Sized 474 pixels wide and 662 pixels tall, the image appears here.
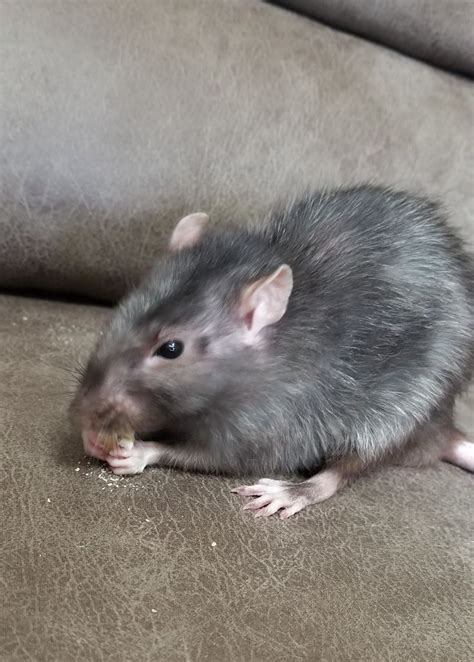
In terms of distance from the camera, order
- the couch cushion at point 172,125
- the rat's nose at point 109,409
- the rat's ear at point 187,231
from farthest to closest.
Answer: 1. the couch cushion at point 172,125
2. the rat's ear at point 187,231
3. the rat's nose at point 109,409

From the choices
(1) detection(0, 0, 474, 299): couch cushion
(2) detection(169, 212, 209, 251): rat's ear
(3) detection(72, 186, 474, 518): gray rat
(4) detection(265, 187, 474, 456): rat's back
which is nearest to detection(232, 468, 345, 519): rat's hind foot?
(3) detection(72, 186, 474, 518): gray rat

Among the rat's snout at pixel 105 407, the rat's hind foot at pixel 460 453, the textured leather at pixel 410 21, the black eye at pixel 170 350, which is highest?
the textured leather at pixel 410 21

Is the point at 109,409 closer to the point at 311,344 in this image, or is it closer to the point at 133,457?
the point at 133,457

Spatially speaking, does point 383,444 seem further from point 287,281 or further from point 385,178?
point 385,178

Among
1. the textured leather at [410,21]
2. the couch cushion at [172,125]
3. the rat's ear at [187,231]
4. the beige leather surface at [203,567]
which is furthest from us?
the textured leather at [410,21]

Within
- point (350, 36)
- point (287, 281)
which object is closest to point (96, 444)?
point (287, 281)

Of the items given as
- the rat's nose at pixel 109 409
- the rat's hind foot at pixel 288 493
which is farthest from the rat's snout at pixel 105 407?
the rat's hind foot at pixel 288 493

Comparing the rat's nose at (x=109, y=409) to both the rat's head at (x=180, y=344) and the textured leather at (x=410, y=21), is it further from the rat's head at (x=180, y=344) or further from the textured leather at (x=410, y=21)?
the textured leather at (x=410, y=21)

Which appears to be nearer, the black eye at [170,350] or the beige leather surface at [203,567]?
the beige leather surface at [203,567]

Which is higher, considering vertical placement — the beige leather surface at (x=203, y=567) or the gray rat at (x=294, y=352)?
the gray rat at (x=294, y=352)
